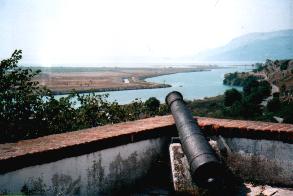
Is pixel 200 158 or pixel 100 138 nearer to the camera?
pixel 200 158

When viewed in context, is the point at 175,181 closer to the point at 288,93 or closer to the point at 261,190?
the point at 261,190

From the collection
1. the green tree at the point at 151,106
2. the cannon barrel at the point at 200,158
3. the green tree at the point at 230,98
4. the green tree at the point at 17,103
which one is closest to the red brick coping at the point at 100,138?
the cannon barrel at the point at 200,158

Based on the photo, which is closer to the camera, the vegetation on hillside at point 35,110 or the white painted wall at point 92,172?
the white painted wall at point 92,172

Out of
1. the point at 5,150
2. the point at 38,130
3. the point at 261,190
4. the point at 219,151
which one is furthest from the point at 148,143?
the point at 38,130

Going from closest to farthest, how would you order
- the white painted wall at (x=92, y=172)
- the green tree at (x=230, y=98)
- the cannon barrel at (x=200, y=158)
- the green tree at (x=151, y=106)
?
1. the white painted wall at (x=92, y=172)
2. the cannon barrel at (x=200, y=158)
3. the green tree at (x=151, y=106)
4. the green tree at (x=230, y=98)

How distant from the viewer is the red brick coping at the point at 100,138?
158 inches

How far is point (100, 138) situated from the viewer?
15.8ft

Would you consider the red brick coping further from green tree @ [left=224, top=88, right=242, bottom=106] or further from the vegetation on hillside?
green tree @ [left=224, top=88, right=242, bottom=106]

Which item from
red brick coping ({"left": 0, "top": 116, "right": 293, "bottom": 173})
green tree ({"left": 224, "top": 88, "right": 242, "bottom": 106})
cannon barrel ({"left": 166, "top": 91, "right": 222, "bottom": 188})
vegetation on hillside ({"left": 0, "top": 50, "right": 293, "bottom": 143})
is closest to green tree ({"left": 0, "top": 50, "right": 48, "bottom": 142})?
vegetation on hillside ({"left": 0, "top": 50, "right": 293, "bottom": 143})

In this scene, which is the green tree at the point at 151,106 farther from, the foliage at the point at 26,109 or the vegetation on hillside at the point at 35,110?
the foliage at the point at 26,109

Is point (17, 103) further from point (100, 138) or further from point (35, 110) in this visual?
point (100, 138)

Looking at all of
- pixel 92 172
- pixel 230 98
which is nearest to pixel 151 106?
pixel 92 172

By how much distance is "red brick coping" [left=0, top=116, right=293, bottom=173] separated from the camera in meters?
4.02

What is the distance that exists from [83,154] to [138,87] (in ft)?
335
